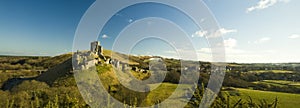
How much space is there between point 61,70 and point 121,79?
3568cm

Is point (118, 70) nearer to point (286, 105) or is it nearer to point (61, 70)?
point (61, 70)

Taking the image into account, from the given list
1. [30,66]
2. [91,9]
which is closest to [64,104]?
[91,9]

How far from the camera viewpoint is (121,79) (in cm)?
7419

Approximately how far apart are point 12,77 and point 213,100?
112m

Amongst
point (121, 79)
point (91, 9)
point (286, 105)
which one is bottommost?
point (286, 105)

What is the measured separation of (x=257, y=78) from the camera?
309 ft

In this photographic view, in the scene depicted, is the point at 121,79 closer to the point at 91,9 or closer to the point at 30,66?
the point at 91,9

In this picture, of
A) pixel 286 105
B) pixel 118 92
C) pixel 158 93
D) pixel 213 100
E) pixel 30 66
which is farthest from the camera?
pixel 30 66

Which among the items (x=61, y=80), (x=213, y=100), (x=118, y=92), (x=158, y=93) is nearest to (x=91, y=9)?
(x=213, y=100)

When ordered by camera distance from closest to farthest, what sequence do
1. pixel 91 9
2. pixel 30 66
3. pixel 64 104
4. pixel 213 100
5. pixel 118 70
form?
pixel 213 100 < pixel 64 104 < pixel 91 9 < pixel 118 70 < pixel 30 66

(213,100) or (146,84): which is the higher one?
(213,100)

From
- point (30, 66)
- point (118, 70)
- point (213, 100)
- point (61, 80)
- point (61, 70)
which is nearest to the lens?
point (213, 100)

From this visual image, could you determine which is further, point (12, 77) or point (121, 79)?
point (12, 77)

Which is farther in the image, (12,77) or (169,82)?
(12,77)
